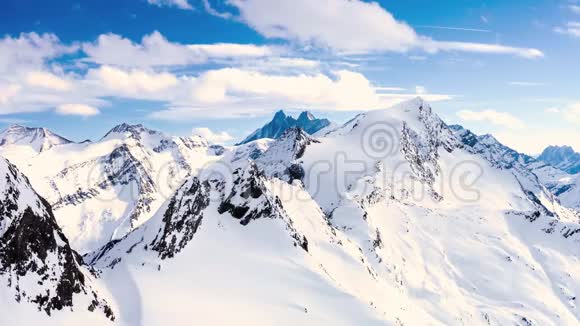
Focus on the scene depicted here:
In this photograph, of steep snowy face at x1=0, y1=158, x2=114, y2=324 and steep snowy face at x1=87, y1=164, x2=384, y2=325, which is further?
steep snowy face at x1=87, y1=164, x2=384, y2=325

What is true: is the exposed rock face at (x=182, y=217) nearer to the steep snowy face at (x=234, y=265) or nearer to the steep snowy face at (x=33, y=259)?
the steep snowy face at (x=234, y=265)

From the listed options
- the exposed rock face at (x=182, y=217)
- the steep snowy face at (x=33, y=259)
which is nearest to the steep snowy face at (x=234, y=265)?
the exposed rock face at (x=182, y=217)

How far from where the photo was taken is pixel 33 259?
2108 inches

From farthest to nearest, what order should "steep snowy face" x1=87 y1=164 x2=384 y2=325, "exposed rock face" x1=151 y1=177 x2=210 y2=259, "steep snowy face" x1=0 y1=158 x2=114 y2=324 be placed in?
1. "exposed rock face" x1=151 y1=177 x2=210 y2=259
2. "steep snowy face" x1=87 y1=164 x2=384 y2=325
3. "steep snowy face" x1=0 y1=158 x2=114 y2=324

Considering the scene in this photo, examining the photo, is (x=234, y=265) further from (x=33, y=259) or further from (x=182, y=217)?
(x=33, y=259)

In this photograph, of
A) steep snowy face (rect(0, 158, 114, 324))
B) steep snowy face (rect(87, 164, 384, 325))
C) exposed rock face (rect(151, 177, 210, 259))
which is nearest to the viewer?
steep snowy face (rect(0, 158, 114, 324))

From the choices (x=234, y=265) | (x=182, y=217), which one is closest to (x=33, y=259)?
(x=234, y=265)

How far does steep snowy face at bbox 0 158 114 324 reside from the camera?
167 feet

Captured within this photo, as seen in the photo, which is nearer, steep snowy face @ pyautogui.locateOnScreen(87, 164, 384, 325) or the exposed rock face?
steep snowy face @ pyautogui.locateOnScreen(87, 164, 384, 325)

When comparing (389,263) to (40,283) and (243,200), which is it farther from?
(40,283)

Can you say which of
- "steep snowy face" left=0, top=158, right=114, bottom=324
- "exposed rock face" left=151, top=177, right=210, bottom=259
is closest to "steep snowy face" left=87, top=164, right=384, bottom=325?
"exposed rock face" left=151, top=177, right=210, bottom=259

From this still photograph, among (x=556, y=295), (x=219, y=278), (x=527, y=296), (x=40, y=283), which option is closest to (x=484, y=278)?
(x=527, y=296)

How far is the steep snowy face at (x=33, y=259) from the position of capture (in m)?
50.9

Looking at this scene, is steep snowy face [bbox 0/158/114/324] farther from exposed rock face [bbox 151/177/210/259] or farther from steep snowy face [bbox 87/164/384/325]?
exposed rock face [bbox 151/177/210/259]
